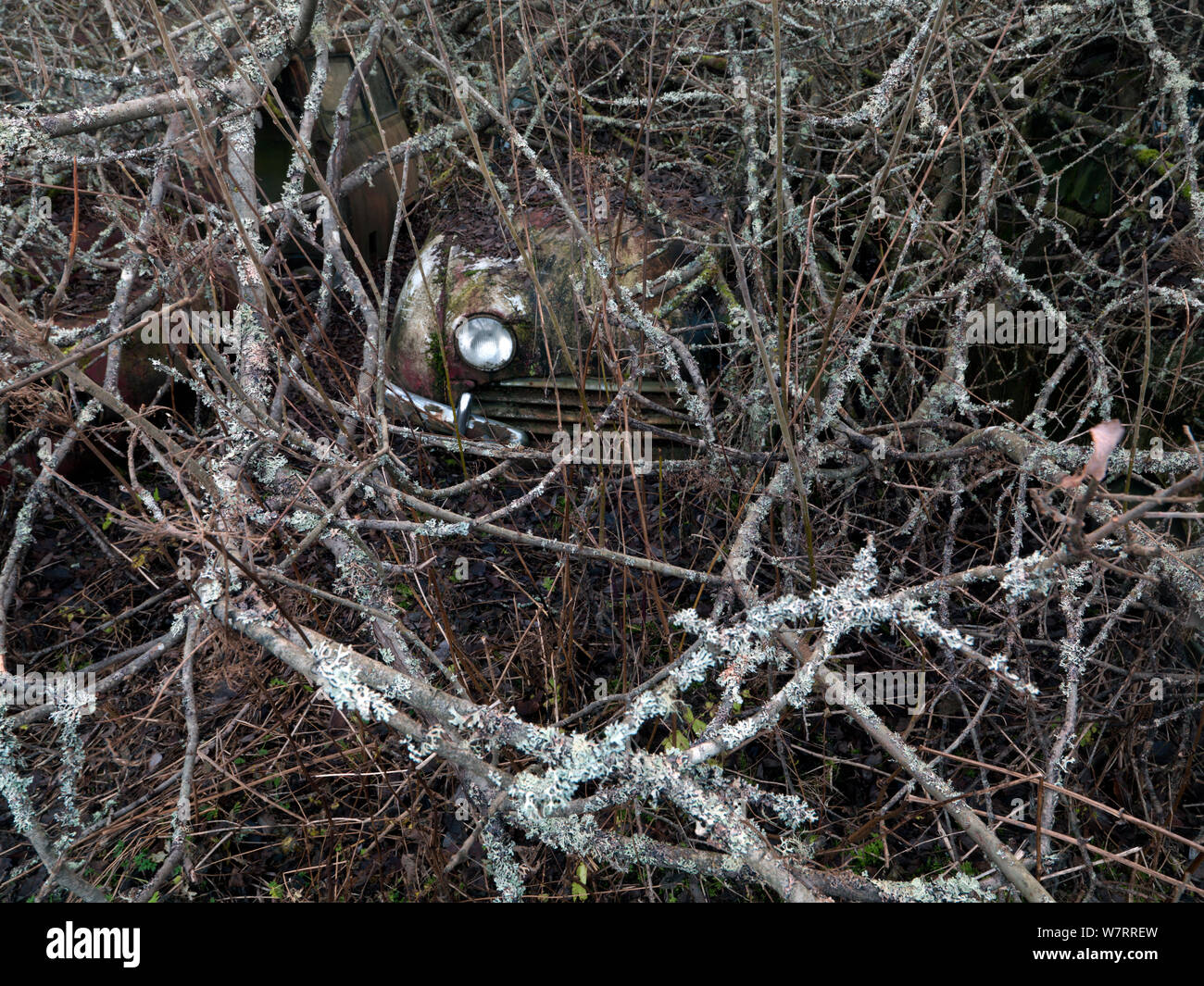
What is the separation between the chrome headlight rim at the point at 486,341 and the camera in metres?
2.91

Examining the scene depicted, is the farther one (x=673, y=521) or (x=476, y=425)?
(x=476, y=425)

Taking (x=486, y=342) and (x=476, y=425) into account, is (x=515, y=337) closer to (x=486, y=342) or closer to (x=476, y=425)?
(x=486, y=342)

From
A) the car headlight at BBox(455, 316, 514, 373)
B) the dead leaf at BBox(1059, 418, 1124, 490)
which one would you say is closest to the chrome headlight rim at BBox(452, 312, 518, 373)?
the car headlight at BBox(455, 316, 514, 373)

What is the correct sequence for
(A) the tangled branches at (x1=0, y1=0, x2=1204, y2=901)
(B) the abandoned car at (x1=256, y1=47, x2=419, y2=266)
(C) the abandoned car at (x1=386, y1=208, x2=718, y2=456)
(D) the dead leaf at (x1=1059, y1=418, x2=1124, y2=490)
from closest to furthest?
(D) the dead leaf at (x1=1059, y1=418, x2=1124, y2=490), (A) the tangled branches at (x1=0, y1=0, x2=1204, y2=901), (C) the abandoned car at (x1=386, y1=208, x2=718, y2=456), (B) the abandoned car at (x1=256, y1=47, x2=419, y2=266)

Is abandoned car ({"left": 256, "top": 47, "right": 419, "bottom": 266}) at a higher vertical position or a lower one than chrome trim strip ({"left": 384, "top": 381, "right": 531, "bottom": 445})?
higher

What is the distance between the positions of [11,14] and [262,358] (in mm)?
2982

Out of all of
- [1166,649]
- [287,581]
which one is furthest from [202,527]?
[1166,649]

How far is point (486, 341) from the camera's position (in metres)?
2.91

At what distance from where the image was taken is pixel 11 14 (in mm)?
3518

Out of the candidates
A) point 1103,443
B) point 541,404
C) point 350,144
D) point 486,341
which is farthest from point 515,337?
point 1103,443

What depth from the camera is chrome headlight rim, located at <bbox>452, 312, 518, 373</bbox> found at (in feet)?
9.53

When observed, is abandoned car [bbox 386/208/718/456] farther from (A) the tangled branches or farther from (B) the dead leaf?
(B) the dead leaf

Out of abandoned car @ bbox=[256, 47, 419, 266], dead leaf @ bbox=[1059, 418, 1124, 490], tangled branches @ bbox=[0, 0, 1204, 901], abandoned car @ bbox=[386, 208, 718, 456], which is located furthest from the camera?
abandoned car @ bbox=[256, 47, 419, 266]
